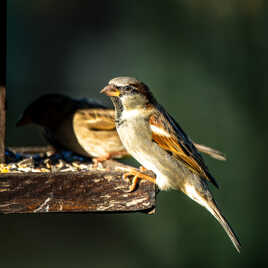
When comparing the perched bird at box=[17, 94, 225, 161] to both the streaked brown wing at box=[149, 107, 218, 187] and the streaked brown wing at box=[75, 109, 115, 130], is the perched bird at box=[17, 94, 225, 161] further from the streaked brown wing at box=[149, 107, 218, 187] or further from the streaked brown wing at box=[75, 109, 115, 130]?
the streaked brown wing at box=[149, 107, 218, 187]

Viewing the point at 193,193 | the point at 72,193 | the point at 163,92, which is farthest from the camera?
the point at 163,92

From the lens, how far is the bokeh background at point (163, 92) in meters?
5.68

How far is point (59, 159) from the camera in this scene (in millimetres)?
3621

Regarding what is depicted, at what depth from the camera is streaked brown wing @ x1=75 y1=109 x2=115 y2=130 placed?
396 cm

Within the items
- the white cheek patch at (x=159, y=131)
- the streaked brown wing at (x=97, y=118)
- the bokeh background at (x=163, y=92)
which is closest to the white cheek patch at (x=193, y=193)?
the white cheek patch at (x=159, y=131)

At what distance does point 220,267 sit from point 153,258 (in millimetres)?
1023

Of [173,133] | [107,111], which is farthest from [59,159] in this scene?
[173,133]

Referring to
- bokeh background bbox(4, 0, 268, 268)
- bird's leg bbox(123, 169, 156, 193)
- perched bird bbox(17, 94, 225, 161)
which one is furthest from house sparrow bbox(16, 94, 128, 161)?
bokeh background bbox(4, 0, 268, 268)

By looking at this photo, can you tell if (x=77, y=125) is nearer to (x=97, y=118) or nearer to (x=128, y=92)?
(x=97, y=118)

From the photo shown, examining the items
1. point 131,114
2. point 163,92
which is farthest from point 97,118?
point 163,92

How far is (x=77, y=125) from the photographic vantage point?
13.2 feet

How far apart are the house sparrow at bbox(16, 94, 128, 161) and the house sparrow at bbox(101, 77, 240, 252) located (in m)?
0.85

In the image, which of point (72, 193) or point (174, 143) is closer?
point (72, 193)

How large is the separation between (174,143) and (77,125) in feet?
4.21
